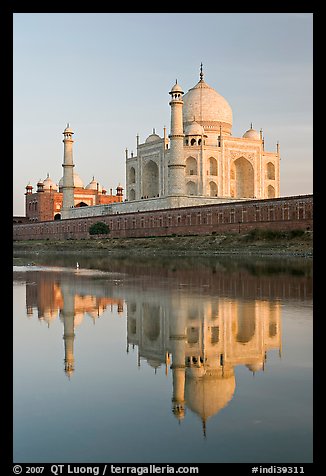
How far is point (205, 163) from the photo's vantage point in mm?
47875

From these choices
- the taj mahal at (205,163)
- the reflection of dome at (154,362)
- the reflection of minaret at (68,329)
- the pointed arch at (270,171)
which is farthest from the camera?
the pointed arch at (270,171)

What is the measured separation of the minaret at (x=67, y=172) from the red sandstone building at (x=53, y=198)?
28.9 ft

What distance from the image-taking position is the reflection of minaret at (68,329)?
5.90 meters

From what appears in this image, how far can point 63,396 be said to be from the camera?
472 centimetres

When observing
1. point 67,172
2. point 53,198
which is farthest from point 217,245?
point 53,198

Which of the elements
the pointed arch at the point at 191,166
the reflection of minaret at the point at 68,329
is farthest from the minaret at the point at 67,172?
the reflection of minaret at the point at 68,329

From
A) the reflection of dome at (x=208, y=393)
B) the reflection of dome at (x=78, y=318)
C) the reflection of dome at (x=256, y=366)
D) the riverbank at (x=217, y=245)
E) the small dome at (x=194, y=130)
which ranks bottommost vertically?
the reflection of dome at (x=208, y=393)

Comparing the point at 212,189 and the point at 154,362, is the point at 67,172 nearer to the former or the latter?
the point at 212,189

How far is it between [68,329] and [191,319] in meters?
1.72

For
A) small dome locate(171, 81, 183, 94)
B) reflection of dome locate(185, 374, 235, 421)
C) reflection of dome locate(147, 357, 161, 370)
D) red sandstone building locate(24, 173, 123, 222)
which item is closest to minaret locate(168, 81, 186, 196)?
small dome locate(171, 81, 183, 94)

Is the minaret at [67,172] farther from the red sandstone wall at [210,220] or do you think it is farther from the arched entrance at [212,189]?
the arched entrance at [212,189]

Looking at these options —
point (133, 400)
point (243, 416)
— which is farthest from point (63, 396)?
point (243, 416)
